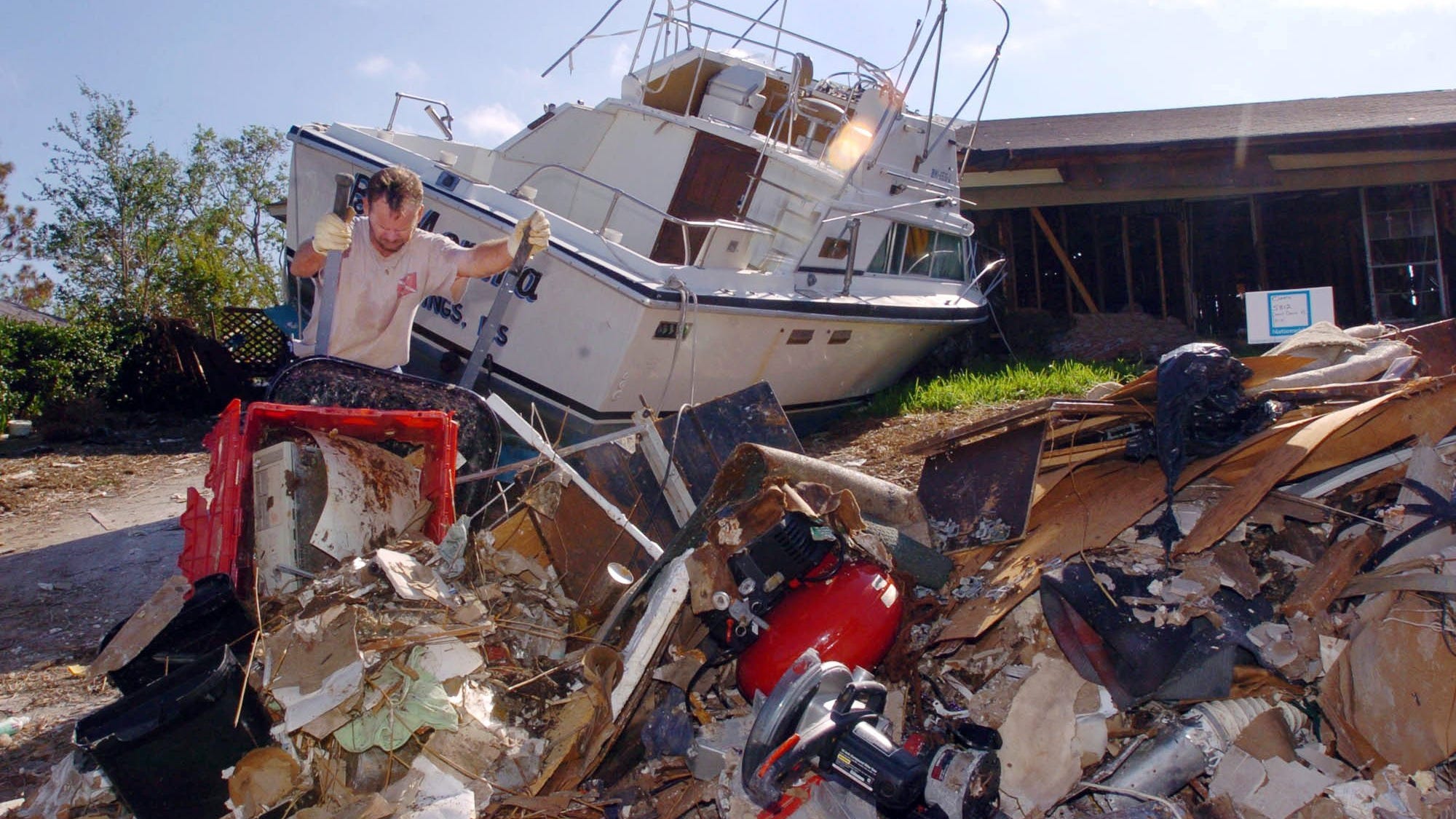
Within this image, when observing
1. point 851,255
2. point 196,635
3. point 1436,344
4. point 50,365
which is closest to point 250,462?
point 196,635

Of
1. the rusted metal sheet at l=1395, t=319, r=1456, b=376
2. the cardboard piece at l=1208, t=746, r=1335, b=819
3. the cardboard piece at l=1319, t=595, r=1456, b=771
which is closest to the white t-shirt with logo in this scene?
the cardboard piece at l=1208, t=746, r=1335, b=819

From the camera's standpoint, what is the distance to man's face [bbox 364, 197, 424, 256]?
13.3 feet

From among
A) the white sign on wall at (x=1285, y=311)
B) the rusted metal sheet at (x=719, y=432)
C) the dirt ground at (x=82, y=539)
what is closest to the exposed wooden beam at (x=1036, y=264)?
the dirt ground at (x=82, y=539)

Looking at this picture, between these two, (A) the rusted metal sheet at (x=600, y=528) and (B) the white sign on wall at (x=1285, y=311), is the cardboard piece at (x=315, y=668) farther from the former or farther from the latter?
(B) the white sign on wall at (x=1285, y=311)

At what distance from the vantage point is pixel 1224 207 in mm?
11703

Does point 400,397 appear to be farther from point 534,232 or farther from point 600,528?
point 534,232

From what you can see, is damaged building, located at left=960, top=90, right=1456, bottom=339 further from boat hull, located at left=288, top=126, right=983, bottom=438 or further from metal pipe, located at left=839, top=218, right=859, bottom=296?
boat hull, located at left=288, top=126, right=983, bottom=438

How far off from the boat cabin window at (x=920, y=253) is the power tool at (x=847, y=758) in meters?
5.77

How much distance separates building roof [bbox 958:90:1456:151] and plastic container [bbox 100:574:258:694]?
862 centimetres

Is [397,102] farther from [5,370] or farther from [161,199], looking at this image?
[161,199]

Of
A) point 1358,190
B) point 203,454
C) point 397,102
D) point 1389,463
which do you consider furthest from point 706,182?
point 1358,190

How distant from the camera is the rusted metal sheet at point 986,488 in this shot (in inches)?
149

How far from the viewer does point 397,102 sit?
7.51m

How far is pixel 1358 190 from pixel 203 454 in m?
11.8
